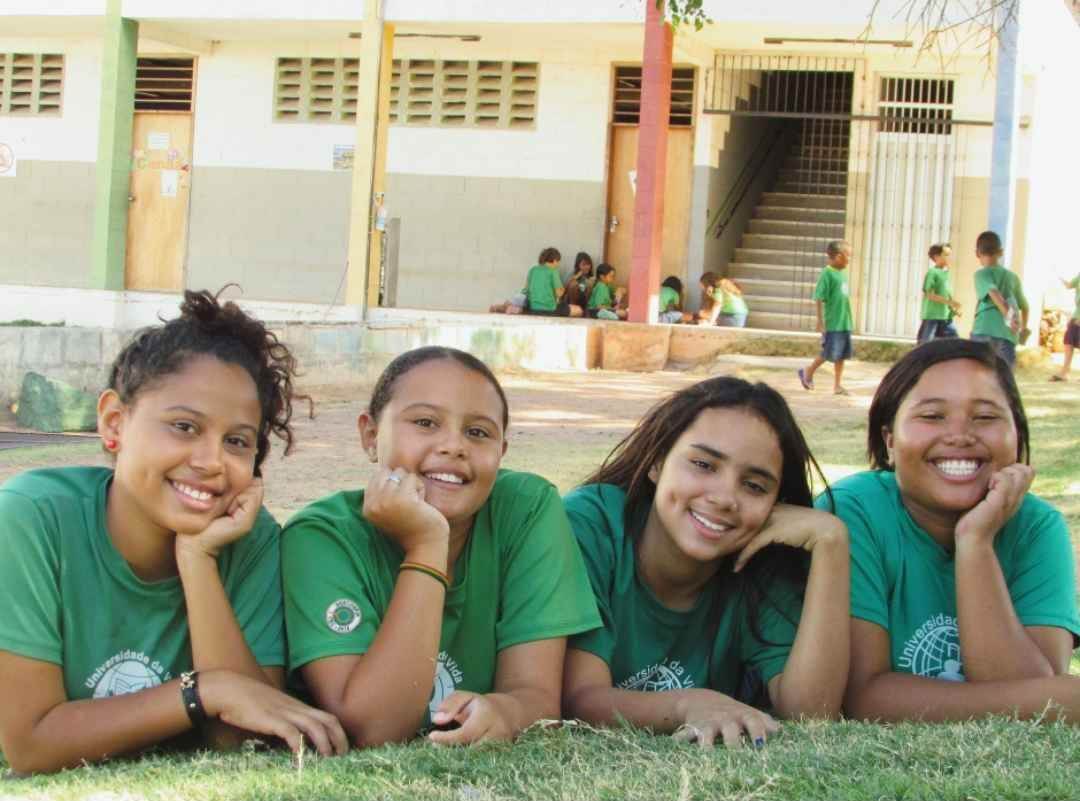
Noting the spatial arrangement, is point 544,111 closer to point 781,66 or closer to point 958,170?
point 781,66

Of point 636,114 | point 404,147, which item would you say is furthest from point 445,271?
point 636,114

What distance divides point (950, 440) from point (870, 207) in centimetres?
1465

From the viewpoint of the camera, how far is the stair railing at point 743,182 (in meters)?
18.6

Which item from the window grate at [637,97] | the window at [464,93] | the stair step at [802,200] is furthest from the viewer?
the stair step at [802,200]

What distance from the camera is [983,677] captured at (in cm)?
327

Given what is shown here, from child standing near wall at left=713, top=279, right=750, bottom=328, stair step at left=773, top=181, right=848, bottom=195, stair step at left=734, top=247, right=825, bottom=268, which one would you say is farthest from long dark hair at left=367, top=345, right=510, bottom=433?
stair step at left=773, top=181, right=848, bottom=195

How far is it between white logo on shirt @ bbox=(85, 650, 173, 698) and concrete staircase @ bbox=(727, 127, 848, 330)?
15.5 meters

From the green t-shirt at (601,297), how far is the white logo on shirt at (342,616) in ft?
48.5

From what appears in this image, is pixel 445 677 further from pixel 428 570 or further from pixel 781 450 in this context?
pixel 781 450

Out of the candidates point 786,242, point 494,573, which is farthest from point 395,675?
point 786,242

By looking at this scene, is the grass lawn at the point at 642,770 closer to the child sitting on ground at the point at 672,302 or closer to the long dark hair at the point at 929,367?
the long dark hair at the point at 929,367

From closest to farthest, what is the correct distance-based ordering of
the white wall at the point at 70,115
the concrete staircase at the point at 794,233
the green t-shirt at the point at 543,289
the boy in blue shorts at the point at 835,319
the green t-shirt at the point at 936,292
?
the boy in blue shorts at the point at 835,319
the green t-shirt at the point at 936,292
the green t-shirt at the point at 543,289
the concrete staircase at the point at 794,233
the white wall at the point at 70,115

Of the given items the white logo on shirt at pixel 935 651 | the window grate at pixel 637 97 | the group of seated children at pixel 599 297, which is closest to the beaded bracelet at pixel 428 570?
the white logo on shirt at pixel 935 651

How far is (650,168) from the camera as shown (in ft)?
52.9
